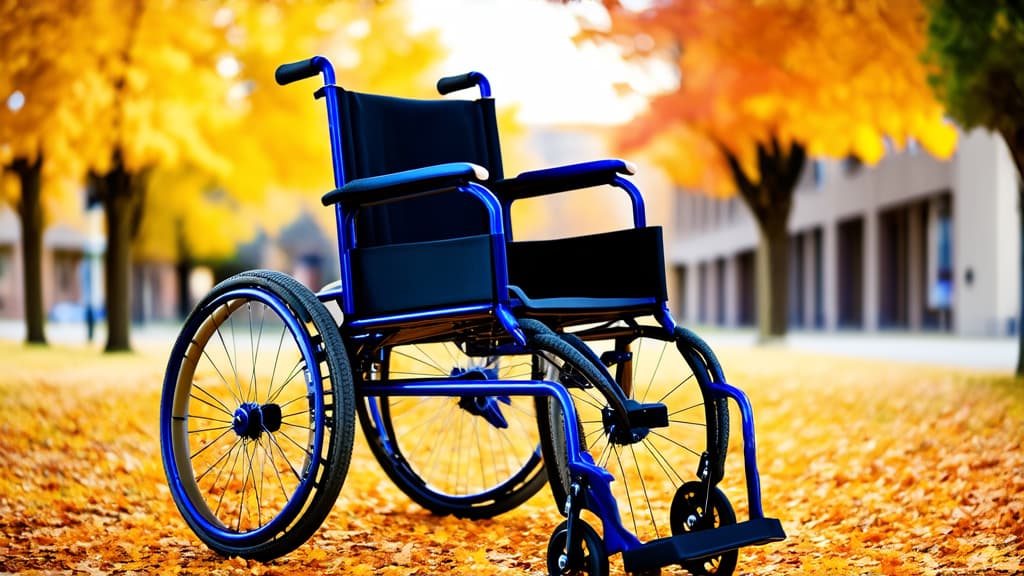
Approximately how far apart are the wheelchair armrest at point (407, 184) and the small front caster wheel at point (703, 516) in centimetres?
97

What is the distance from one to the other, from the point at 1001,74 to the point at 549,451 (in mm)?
4823

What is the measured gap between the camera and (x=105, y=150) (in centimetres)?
1020

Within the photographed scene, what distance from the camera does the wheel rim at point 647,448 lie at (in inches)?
116

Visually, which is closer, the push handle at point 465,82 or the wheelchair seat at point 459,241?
the wheelchair seat at point 459,241

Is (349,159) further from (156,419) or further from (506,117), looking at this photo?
(506,117)

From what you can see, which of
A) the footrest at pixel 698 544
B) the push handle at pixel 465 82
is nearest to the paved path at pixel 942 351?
the push handle at pixel 465 82

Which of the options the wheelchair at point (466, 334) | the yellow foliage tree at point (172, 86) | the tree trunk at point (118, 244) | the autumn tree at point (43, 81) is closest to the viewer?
the wheelchair at point (466, 334)

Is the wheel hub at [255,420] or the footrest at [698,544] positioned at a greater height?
the wheel hub at [255,420]

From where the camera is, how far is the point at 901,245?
20.2 metres

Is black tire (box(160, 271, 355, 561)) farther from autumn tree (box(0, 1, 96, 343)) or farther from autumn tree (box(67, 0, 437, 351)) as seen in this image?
autumn tree (box(67, 0, 437, 351))

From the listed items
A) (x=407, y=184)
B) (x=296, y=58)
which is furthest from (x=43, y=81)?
(x=407, y=184)

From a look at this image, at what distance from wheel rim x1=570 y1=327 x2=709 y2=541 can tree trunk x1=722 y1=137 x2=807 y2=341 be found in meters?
4.81

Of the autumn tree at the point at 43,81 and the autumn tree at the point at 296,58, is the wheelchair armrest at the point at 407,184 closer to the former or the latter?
the autumn tree at the point at 43,81

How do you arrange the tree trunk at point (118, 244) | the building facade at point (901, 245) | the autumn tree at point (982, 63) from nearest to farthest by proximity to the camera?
the autumn tree at point (982, 63)
the tree trunk at point (118, 244)
the building facade at point (901, 245)
